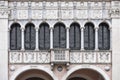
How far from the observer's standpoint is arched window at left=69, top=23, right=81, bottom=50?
32844 millimetres

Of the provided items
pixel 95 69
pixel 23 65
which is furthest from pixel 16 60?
pixel 95 69

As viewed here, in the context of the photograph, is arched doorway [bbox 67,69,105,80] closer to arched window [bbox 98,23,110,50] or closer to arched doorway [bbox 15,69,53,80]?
arched doorway [bbox 15,69,53,80]

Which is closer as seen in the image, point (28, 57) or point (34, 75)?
point (28, 57)

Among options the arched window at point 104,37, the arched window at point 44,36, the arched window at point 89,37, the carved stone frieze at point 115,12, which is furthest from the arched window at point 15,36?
the carved stone frieze at point 115,12

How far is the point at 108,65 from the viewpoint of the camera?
32250 mm

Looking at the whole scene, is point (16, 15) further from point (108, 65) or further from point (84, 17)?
point (108, 65)

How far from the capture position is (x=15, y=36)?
108 feet

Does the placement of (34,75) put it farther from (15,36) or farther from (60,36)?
(60,36)

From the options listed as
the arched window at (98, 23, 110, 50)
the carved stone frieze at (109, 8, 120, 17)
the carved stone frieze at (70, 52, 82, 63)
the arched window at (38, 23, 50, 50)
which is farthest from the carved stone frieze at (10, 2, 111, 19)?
the carved stone frieze at (70, 52, 82, 63)

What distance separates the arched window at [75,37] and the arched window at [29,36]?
7.95 feet

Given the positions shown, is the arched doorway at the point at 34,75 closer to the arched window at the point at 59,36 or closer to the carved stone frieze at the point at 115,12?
the arched window at the point at 59,36

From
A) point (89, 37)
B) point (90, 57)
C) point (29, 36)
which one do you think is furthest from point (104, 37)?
point (29, 36)

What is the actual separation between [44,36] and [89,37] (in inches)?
115

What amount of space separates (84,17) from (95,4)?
114 centimetres
